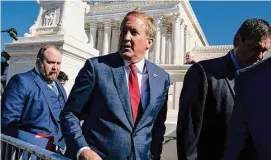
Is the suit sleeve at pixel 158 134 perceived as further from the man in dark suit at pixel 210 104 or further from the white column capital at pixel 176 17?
the white column capital at pixel 176 17

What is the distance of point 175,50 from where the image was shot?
43469 millimetres

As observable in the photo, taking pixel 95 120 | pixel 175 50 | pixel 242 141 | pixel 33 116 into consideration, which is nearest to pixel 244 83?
pixel 242 141

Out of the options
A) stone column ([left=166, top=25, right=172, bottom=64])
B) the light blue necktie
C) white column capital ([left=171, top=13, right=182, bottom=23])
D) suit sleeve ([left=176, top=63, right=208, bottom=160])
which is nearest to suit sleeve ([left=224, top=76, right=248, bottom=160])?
suit sleeve ([left=176, top=63, right=208, bottom=160])

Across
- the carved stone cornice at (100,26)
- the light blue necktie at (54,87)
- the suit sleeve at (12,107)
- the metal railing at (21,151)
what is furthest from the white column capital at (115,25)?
the metal railing at (21,151)

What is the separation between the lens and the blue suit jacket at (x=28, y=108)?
3.21 metres

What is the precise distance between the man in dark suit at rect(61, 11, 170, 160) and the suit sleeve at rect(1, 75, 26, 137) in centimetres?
110

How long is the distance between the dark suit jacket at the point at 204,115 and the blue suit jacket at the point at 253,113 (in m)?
0.84

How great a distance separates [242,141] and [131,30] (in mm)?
1235

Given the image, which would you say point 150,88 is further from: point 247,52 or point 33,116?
point 33,116

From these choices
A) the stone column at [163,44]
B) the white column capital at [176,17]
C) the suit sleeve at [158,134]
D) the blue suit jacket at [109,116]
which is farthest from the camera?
the stone column at [163,44]

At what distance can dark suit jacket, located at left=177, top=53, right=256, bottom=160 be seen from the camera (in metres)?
2.29

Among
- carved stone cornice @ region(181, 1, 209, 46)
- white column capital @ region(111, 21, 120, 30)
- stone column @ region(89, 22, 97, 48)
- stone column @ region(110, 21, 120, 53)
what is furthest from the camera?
stone column @ region(89, 22, 97, 48)

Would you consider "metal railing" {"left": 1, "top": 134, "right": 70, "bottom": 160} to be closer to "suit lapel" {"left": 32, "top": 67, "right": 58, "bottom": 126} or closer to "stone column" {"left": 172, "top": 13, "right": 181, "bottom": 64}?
"suit lapel" {"left": 32, "top": 67, "right": 58, "bottom": 126}

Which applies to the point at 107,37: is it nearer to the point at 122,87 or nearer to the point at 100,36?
the point at 100,36
